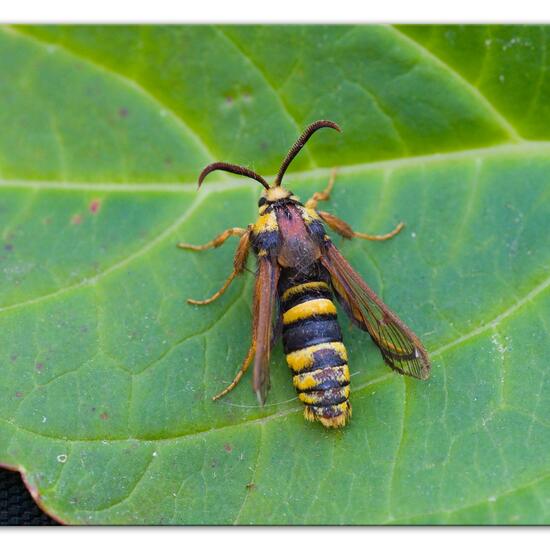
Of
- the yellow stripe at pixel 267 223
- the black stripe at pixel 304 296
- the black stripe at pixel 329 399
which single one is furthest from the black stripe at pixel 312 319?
the yellow stripe at pixel 267 223

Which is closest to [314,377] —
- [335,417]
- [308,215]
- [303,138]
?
[335,417]

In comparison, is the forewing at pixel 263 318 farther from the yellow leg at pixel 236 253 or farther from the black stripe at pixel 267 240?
the yellow leg at pixel 236 253

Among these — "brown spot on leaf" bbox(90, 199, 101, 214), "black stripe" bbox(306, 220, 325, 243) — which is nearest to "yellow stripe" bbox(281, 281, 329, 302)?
"black stripe" bbox(306, 220, 325, 243)

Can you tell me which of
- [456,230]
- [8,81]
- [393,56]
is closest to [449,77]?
[393,56]

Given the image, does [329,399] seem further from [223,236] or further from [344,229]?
[223,236]

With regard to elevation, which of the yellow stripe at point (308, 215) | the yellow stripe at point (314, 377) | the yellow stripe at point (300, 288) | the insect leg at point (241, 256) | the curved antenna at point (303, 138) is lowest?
the yellow stripe at point (314, 377)

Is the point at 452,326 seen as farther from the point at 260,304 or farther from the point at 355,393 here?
the point at 260,304
